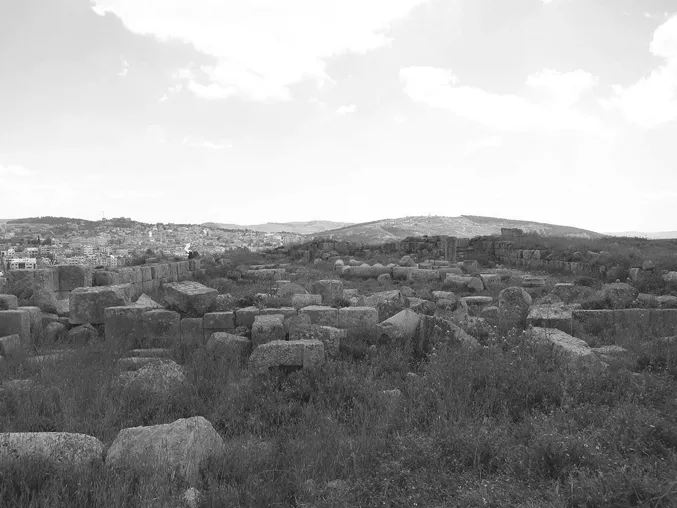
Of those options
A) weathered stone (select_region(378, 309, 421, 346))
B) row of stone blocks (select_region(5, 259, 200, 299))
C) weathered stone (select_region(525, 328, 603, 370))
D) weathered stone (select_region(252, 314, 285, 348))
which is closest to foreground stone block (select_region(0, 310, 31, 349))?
row of stone blocks (select_region(5, 259, 200, 299))

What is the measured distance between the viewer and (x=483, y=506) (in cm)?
303

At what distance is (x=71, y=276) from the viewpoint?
1088 cm

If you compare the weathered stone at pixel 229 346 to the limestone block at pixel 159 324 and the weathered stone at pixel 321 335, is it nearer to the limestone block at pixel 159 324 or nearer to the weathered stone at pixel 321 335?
the weathered stone at pixel 321 335

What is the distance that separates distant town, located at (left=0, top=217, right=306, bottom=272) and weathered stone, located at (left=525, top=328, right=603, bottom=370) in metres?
11.2

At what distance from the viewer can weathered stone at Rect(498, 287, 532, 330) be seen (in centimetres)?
A: 831

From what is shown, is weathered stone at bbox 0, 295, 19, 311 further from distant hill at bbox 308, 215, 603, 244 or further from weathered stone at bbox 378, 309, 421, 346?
distant hill at bbox 308, 215, 603, 244

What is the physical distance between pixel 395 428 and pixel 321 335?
267 cm

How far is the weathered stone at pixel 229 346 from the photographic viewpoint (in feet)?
22.2

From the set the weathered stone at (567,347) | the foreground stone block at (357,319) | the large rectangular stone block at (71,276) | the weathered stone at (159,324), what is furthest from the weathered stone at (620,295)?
the large rectangular stone block at (71,276)

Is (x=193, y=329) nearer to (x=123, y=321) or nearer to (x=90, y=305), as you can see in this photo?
(x=123, y=321)

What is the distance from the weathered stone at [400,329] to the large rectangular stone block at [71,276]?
24.5 feet

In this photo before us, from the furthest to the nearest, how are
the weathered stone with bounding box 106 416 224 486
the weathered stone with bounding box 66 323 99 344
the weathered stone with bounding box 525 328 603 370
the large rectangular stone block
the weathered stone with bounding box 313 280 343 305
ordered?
1. the weathered stone with bounding box 313 280 343 305
2. the large rectangular stone block
3. the weathered stone with bounding box 66 323 99 344
4. the weathered stone with bounding box 525 328 603 370
5. the weathered stone with bounding box 106 416 224 486

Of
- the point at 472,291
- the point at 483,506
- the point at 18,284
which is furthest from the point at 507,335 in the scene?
the point at 18,284

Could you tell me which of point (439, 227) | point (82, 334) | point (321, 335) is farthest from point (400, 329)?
point (439, 227)
